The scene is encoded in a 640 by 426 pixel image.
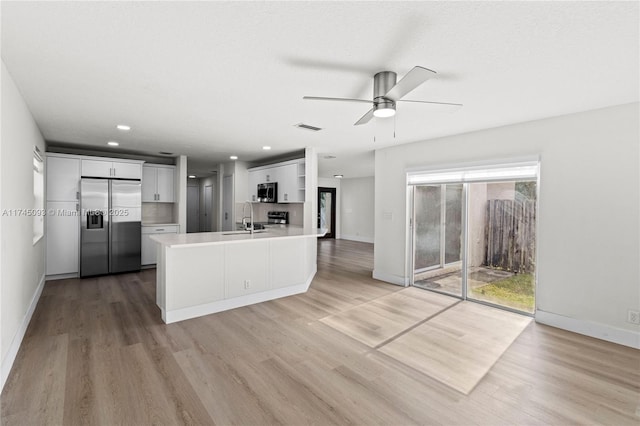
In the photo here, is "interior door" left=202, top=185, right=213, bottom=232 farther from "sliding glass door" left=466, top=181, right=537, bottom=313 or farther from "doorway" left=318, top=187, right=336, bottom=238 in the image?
"sliding glass door" left=466, top=181, right=537, bottom=313

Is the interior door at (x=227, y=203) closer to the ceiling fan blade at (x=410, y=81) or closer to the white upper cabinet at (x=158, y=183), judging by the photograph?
the white upper cabinet at (x=158, y=183)

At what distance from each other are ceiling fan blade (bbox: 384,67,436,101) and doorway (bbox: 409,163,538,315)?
260 centimetres

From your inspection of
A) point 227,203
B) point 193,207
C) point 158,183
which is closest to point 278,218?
point 227,203

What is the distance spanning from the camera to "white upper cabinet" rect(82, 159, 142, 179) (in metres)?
5.65

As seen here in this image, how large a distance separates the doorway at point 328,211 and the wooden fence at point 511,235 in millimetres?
7718

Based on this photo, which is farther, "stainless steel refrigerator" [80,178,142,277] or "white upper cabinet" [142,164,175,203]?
"white upper cabinet" [142,164,175,203]

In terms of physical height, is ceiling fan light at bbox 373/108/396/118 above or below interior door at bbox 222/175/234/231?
above

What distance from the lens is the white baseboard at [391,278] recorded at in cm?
532

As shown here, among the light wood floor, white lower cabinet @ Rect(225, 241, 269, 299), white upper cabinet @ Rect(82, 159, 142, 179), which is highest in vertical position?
white upper cabinet @ Rect(82, 159, 142, 179)

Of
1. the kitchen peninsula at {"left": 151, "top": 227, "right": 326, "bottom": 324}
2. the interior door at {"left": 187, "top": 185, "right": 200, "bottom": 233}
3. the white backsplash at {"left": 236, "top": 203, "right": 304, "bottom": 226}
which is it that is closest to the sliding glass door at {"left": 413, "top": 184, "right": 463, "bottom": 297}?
the kitchen peninsula at {"left": 151, "top": 227, "right": 326, "bottom": 324}

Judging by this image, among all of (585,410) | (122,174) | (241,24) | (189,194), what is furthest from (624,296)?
(189,194)

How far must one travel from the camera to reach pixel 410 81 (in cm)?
202

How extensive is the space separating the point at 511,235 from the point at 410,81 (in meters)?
3.23

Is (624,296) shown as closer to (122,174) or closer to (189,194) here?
(122,174)
